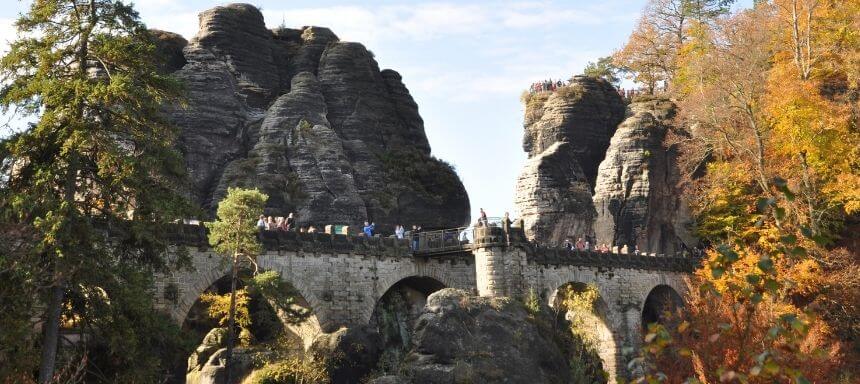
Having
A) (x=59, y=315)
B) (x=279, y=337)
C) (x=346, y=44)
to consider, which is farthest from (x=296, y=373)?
(x=346, y=44)

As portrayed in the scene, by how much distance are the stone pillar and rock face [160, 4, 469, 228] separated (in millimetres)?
8836

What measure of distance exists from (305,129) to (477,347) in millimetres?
20380

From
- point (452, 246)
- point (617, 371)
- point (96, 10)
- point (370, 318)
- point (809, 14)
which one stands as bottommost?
point (617, 371)

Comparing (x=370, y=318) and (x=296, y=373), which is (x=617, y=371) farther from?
(x=296, y=373)

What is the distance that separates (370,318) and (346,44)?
897 inches

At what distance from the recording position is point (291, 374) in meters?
29.8

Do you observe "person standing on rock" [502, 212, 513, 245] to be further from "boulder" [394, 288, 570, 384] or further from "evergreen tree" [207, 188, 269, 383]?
"evergreen tree" [207, 188, 269, 383]

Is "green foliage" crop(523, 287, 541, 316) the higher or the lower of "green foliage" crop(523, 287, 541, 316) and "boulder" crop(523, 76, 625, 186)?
the lower

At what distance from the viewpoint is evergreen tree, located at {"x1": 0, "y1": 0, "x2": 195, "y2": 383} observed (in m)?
18.0

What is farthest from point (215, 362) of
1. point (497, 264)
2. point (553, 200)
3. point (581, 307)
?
point (553, 200)

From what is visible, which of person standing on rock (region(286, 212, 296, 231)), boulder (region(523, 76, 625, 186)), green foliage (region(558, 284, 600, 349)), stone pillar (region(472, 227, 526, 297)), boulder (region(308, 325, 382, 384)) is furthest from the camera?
boulder (region(523, 76, 625, 186))

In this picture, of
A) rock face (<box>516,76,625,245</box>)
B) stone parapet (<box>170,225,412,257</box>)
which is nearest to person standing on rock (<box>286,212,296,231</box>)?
stone parapet (<box>170,225,412,257</box>)

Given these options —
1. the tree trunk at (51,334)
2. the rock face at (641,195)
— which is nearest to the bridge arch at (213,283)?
the tree trunk at (51,334)

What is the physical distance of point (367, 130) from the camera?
49.8 m
